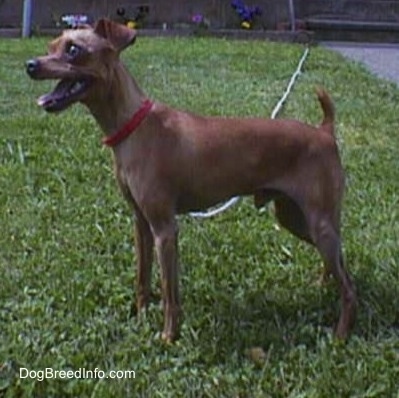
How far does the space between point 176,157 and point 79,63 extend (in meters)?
0.42

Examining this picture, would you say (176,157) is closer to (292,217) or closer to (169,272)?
(169,272)

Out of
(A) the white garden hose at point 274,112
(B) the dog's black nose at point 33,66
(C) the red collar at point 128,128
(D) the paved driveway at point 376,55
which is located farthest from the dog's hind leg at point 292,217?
(D) the paved driveway at point 376,55

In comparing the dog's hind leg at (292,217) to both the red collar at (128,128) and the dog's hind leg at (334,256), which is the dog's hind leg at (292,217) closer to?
the dog's hind leg at (334,256)

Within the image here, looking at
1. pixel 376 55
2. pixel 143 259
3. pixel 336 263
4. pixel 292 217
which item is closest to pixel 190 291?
pixel 143 259

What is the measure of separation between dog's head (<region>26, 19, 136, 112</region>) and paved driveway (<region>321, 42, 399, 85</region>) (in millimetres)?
6790

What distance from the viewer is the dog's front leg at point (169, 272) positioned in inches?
115

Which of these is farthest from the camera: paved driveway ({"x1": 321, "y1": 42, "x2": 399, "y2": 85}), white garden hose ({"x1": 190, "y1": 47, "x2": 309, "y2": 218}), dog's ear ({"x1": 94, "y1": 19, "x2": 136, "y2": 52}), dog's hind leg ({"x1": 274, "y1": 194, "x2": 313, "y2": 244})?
paved driveway ({"x1": 321, "y1": 42, "x2": 399, "y2": 85})

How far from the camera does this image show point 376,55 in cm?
1226

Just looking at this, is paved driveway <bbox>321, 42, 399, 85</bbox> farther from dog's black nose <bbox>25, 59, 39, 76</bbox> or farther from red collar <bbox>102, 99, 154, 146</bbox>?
dog's black nose <bbox>25, 59, 39, 76</bbox>

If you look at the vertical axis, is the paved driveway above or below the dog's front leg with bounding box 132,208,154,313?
below

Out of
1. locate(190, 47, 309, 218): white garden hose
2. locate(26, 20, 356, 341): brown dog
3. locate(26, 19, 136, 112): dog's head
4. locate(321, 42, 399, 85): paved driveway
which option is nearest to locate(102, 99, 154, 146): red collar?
locate(26, 20, 356, 341): brown dog

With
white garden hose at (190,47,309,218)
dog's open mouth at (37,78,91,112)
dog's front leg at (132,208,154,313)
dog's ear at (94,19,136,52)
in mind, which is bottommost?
white garden hose at (190,47,309,218)

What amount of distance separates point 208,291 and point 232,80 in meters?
5.56

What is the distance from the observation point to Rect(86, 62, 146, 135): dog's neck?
113 inches
